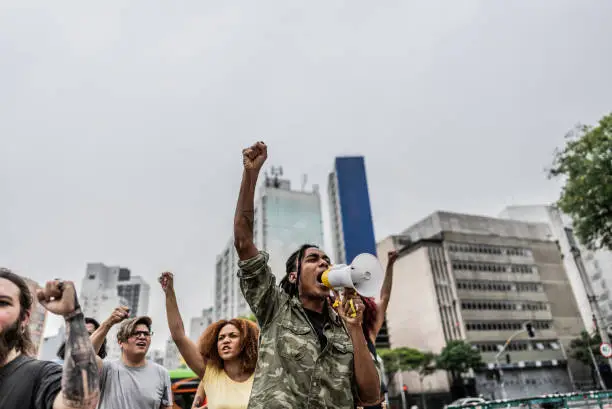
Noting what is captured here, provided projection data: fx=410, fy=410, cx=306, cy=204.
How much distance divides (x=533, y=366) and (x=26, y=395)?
59470mm

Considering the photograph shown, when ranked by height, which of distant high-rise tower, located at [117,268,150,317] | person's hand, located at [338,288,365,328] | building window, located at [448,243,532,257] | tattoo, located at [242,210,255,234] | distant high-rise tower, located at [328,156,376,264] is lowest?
person's hand, located at [338,288,365,328]

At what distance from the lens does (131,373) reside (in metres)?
3.77

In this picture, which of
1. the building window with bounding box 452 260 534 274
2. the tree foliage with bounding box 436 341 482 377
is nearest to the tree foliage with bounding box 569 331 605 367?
the building window with bounding box 452 260 534 274

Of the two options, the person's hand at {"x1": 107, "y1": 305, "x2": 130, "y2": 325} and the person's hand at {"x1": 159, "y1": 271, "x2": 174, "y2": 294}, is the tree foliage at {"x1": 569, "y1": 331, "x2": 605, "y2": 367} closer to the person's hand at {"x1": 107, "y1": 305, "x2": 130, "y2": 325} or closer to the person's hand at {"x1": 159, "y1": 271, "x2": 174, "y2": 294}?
the person's hand at {"x1": 159, "y1": 271, "x2": 174, "y2": 294}

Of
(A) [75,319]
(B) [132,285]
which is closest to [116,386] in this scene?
(A) [75,319]

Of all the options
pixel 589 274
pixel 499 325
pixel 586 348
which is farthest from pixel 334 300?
pixel 589 274

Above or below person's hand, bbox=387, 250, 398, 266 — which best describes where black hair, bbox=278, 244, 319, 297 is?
below

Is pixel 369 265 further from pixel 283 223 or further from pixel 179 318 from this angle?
pixel 283 223

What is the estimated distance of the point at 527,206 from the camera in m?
78.2

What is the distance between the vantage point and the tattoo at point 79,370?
133cm

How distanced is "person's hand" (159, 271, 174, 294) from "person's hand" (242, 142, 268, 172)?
1.72 metres

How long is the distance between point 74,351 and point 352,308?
1.29m

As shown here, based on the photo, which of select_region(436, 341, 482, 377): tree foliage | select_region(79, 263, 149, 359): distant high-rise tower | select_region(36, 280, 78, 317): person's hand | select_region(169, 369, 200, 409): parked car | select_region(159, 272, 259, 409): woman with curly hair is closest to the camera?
select_region(36, 280, 78, 317): person's hand

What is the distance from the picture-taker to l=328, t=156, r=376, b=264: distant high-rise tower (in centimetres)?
603
